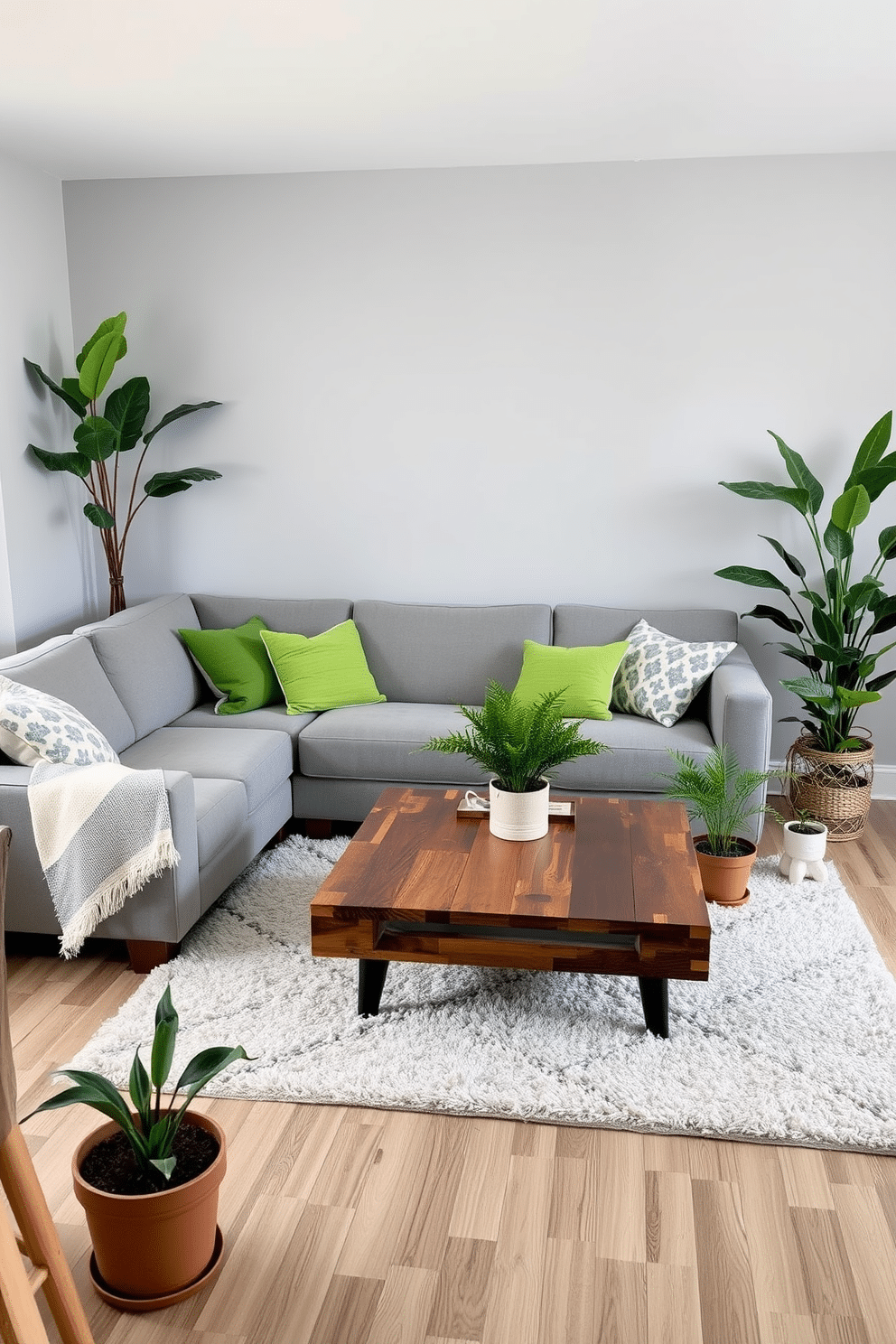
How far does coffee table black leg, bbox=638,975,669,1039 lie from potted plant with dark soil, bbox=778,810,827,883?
3.93 feet

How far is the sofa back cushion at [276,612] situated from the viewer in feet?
15.2

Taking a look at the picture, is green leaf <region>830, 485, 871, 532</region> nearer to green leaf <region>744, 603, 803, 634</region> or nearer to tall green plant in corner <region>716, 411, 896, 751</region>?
tall green plant in corner <region>716, 411, 896, 751</region>

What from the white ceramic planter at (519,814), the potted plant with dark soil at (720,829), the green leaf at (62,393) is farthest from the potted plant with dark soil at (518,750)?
the green leaf at (62,393)

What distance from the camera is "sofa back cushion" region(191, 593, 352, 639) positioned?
4.63m

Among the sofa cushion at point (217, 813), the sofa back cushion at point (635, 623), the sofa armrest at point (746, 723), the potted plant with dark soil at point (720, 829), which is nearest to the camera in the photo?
the sofa cushion at point (217, 813)

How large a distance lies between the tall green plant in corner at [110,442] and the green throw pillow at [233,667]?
598 mm

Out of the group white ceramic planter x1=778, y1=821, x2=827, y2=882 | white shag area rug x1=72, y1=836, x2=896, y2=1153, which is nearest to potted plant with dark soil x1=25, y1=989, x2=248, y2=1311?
white shag area rug x1=72, y1=836, x2=896, y2=1153

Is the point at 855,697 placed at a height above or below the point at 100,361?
below

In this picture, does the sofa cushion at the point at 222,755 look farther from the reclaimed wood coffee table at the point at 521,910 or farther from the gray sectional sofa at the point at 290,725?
the reclaimed wood coffee table at the point at 521,910

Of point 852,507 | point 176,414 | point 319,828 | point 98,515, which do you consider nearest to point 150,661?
point 98,515

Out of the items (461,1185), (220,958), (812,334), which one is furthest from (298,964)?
(812,334)

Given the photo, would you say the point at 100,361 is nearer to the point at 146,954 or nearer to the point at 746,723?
the point at 146,954

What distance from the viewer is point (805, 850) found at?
12.2 feet

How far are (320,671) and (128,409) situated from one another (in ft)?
4.63
